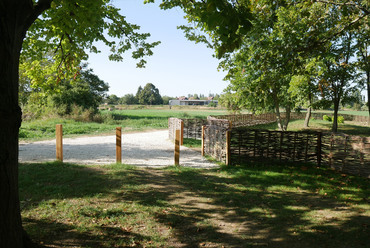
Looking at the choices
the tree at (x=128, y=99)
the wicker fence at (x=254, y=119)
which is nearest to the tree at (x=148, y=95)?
the tree at (x=128, y=99)

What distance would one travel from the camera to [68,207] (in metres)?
5.28

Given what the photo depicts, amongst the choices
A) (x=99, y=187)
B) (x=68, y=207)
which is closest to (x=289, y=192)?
(x=99, y=187)

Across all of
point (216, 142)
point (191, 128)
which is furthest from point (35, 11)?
point (191, 128)

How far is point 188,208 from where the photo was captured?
18.1 ft

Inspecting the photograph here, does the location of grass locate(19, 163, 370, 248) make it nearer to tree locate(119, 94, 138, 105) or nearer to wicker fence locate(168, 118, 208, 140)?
wicker fence locate(168, 118, 208, 140)

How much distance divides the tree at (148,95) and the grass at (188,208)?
106 meters

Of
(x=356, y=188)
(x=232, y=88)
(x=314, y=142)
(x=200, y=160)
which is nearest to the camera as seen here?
(x=356, y=188)

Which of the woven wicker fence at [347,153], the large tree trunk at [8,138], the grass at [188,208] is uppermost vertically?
the large tree trunk at [8,138]

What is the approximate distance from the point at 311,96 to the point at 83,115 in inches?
936

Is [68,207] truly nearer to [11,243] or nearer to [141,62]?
[11,243]

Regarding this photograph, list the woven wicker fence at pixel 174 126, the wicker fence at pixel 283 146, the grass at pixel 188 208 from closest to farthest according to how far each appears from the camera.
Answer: the grass at pixel 188 208 → the wicker fence at pixel 283 146 → the woven wicker fence at pixel 174 126

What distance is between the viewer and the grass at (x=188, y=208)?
423 centimetres

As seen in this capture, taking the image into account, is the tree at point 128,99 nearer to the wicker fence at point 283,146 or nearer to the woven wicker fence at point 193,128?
the woven wicker fence at point 193,128

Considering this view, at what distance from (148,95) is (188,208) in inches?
4420
